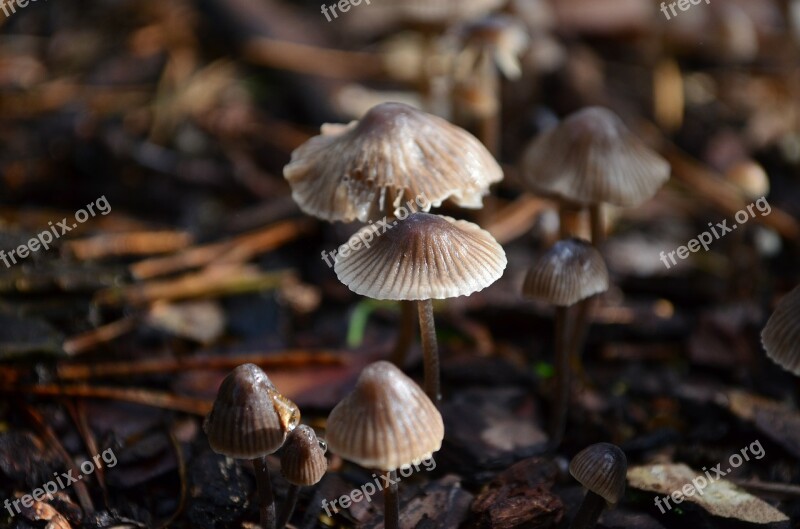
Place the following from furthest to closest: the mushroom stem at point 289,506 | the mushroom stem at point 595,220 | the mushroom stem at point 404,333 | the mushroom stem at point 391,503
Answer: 1. the mushroom stem at point 595,220
2. the mushroom stem at point 404,333
3. the mushroom stem at point 289,506
4. the mushroom stem at point 391,503

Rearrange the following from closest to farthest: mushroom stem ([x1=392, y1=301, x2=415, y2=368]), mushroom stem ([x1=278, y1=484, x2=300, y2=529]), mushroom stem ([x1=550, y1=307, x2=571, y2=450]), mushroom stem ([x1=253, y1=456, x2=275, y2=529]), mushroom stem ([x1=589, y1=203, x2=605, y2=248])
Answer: mushroom stem ([x1=253, y1=456, x2=275, y2=529]), mushroom stem ([x1=278, y1=484, x2=300, y2=529]), mushroom stem ([x1=550, y1=307, x2=571, y2=450]), mushroom stem ([x1=392, y1=301, x2=415, y2=368]), mushroom stem ([x1=589, y1=203, x2=605, y2=248])

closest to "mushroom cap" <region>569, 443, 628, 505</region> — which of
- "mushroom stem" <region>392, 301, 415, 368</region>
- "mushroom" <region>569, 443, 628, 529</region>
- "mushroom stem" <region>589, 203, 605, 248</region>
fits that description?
"mushroom" <region>569, 443, 628, 529</region>

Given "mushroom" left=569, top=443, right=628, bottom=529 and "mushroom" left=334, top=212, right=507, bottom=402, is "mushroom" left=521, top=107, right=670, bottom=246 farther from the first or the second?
"mushroom" left=569, top=443, right=628, bottom=529

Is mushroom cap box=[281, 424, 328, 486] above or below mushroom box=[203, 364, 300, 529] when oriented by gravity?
below

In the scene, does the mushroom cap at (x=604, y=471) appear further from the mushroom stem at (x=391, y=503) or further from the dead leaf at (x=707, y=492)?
the mushroom stem at (x=391, y=503)

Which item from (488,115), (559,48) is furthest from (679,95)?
(488,115)

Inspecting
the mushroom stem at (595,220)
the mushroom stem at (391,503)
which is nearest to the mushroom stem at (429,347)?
the mushroom stem at (391,503)
